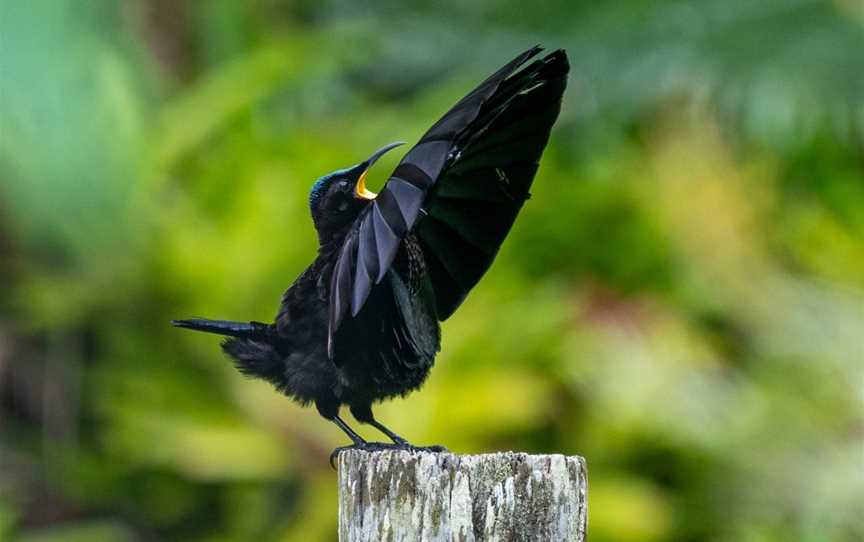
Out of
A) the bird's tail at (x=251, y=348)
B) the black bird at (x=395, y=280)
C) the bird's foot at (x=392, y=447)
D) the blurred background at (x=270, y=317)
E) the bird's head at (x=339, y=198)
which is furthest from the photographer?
the blurred background at (x=270, y=317)

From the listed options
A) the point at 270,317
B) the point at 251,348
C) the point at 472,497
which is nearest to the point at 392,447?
the point at 472,497

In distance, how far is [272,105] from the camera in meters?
9.67

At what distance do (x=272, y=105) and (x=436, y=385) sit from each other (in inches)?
137

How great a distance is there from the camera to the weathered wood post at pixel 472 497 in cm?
247

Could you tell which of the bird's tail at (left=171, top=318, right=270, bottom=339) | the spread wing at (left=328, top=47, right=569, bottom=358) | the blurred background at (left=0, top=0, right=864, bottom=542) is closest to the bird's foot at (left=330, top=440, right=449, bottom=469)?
the spread wing at (left=328, top=47, right=569, bottom=358)

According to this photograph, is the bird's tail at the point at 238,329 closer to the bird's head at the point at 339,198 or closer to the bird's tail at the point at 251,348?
the bird's tail at the point at 251,348

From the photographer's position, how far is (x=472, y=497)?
2471mm

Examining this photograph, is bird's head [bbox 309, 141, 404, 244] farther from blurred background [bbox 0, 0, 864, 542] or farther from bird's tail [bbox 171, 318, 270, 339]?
blurred background [bbox 0, 0, 864, 542]

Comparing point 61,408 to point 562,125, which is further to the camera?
point 562,125

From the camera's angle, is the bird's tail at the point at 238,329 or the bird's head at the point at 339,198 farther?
the bird's tail at the point at 238,329

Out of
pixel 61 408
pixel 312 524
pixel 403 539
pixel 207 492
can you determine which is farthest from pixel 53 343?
pixel 403 539

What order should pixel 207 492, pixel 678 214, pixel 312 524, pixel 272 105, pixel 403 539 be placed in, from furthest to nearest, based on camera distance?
pixel 272 105 → pixel 678 214 → pixel 207 492 → pixel 312 524 → pixel 403 539

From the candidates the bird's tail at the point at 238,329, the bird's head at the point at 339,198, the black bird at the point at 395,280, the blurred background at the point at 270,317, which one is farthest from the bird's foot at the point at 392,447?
the blurred background at the point at 270,317

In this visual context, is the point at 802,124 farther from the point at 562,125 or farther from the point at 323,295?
the point at 323,295
